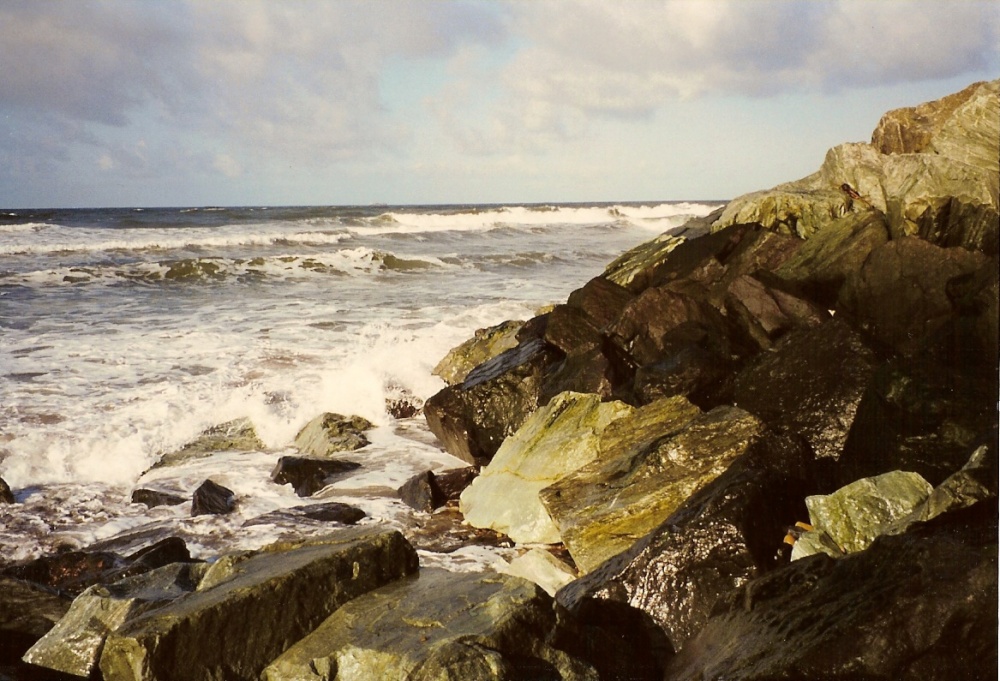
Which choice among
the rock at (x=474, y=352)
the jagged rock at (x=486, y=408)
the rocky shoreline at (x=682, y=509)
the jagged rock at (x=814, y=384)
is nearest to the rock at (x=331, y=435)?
the rocky shoreline at (x=682, y=509)

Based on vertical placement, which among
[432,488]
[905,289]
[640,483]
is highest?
[905,289]

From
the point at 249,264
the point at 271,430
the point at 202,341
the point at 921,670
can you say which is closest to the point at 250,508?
the point at 271,430

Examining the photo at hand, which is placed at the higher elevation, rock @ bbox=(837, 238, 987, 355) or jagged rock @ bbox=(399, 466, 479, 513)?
rock @ bbox=(837, 238, 987, 355)

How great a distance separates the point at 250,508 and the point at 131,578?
8.68 ft

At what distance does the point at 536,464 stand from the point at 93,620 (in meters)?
3.31

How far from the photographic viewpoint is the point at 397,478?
25.8ft

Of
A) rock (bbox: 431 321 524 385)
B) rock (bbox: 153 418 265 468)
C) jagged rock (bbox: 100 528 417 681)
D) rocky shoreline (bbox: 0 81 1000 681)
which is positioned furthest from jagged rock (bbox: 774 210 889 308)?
jagged rock (bbox: 100 528 417 681)

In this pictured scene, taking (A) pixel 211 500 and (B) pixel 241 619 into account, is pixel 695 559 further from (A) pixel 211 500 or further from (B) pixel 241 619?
(A) pixel 211 500

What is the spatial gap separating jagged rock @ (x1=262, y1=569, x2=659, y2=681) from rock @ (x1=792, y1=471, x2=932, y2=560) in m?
1.30

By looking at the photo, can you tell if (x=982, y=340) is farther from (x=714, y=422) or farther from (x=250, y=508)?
(x=250, y=508)

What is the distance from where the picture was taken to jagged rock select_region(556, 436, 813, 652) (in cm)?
426

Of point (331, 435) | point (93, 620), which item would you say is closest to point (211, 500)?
point (331, 435)

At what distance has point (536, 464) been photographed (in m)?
6.31

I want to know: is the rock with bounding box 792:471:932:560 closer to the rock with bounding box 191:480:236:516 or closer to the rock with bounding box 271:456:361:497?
the rock with bounding box 271:456:361:497
